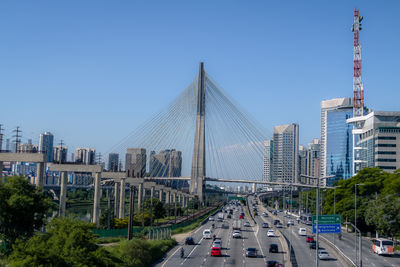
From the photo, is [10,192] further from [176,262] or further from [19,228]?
[176,262]

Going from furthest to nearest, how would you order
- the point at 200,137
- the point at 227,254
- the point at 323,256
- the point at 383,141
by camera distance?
the point at 383,141, the point at 200,137, the point at 227,254, the point at 323,256

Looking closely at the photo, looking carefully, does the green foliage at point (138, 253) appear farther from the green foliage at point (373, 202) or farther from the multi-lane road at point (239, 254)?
the green foliage at point (373, 202)

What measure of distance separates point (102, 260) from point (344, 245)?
45107 millimetres

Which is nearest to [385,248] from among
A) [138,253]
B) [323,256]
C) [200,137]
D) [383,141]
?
[323,256]

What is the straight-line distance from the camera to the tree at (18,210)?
33750 mm

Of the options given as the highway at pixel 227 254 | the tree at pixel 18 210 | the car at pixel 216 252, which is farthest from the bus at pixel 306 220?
the tree at pixel 18 210

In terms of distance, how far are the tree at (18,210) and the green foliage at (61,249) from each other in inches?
250

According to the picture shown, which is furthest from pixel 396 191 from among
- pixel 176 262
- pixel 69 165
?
pixel 69 165

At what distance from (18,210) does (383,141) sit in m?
129

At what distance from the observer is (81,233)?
26.5 meters

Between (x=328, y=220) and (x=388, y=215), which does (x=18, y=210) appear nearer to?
(x=328, y=220)

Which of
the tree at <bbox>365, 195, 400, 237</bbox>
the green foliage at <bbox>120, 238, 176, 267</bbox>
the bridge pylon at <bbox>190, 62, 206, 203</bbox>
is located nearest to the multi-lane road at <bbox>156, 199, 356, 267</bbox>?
the green foliage at <bbox>120, 238, 176, 267</bbox>

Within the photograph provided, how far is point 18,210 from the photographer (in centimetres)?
3416

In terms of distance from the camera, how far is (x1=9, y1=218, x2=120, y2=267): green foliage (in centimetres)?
2270
